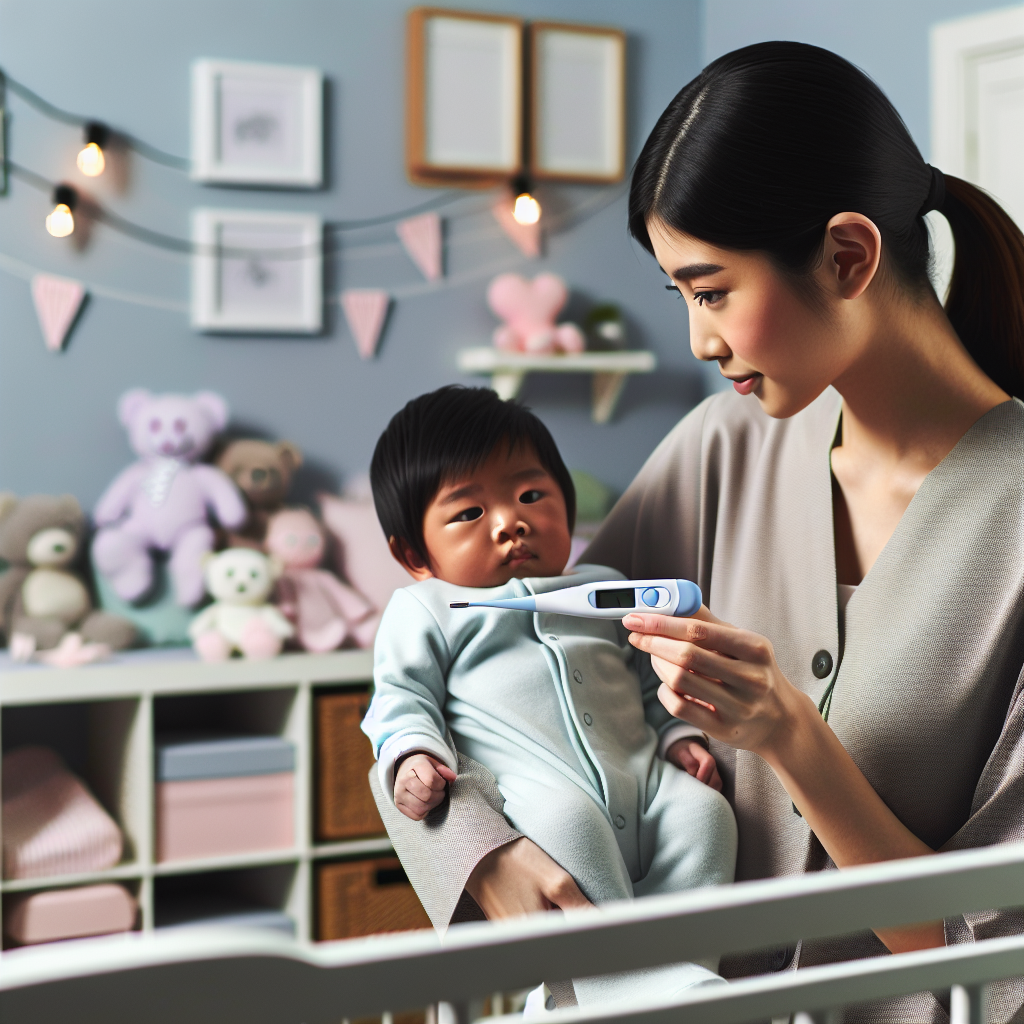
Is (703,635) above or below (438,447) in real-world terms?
below

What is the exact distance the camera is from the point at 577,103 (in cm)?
246

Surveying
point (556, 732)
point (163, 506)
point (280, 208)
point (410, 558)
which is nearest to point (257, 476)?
point (163, 506)

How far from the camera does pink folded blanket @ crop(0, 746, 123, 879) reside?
1778 mm

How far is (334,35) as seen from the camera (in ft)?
7.41

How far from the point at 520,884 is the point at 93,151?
5.89 feet

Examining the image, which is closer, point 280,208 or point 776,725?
point 776,725

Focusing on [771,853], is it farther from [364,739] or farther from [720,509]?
[364,739]

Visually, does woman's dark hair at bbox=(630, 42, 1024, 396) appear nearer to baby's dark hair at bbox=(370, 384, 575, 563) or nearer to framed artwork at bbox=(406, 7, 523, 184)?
baby's dark hair at bbox=(370, 384, 575, 563)

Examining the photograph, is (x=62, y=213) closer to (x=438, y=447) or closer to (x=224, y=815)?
(x=224, y=815)

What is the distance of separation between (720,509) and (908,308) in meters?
0.26

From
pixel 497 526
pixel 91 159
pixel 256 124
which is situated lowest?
pixel 497 526

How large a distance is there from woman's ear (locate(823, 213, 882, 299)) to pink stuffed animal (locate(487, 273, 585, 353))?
5.17ft

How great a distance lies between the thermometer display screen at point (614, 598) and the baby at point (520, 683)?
0.16m

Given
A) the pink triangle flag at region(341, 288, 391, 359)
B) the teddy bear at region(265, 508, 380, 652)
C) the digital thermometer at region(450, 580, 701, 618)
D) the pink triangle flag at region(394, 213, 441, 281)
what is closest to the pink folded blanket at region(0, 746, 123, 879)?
the teddy bear at region(265, 508, 380, 652)
